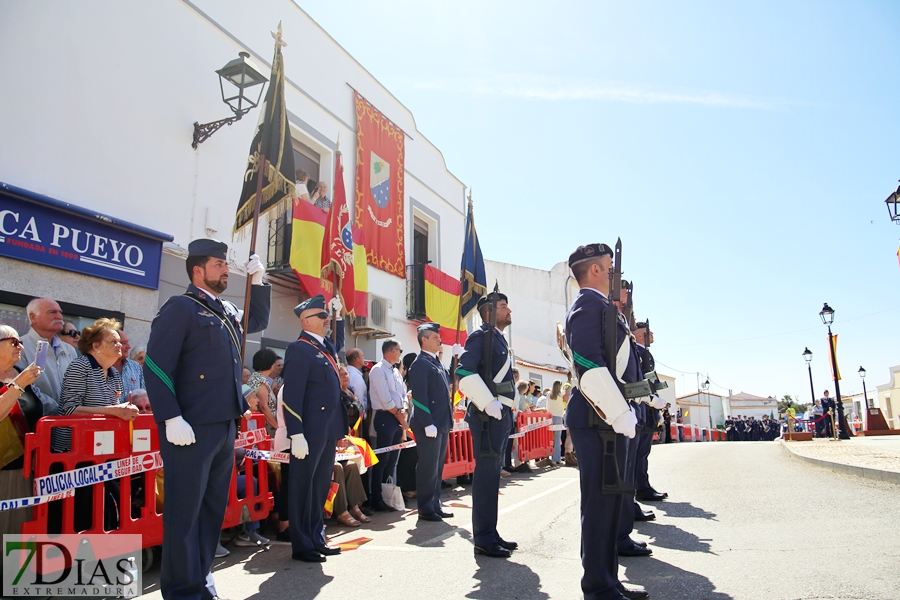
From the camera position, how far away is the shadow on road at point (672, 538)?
4770 millimetres

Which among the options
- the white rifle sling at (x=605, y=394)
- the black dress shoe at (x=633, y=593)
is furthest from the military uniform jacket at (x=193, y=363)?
the black dress shoe at (x=633, y=593)

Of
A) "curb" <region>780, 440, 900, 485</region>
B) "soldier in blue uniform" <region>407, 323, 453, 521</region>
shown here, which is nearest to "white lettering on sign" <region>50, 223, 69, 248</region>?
"soldier in blue uniform" <region>407, 323, 453, 521</region>

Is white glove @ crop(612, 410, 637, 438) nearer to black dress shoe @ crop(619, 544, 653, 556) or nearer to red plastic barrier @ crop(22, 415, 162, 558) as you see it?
black dress shoe @ crop(619, 544, 653, 556)

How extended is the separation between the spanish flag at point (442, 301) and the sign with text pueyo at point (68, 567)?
12.2m

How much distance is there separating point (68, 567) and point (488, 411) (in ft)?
10.0

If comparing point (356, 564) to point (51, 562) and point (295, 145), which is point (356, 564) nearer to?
point (51, 562)

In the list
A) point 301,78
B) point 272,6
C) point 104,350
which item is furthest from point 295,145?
point 104,350

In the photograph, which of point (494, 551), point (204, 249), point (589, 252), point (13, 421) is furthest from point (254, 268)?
point (494, 551)

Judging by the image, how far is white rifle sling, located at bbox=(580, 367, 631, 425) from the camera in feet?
10.7

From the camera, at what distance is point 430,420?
21.7 feet

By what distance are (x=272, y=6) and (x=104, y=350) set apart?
9631mm

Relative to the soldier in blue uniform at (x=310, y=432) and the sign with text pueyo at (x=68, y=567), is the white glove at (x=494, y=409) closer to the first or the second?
the soldier in blue uniform at (x=310, y=432)

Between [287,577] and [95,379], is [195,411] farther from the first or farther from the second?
[95,379]

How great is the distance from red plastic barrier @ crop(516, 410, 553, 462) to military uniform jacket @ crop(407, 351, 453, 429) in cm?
486
